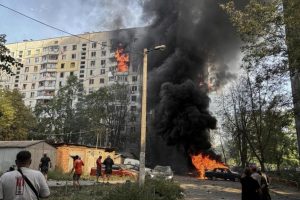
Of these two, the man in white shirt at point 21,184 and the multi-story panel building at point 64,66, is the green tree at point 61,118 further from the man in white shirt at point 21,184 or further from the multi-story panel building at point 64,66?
the man in white shirt at point 21,184

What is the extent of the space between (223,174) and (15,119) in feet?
100

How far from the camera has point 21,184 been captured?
4.25m

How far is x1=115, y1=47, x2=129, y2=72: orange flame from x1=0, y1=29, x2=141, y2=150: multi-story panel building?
1205mm

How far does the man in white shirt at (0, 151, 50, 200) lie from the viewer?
4215 mm

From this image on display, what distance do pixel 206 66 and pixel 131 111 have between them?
23421 mm

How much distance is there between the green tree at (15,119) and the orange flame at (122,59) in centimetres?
2138

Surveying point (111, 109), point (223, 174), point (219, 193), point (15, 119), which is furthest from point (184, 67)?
point (219, 193)

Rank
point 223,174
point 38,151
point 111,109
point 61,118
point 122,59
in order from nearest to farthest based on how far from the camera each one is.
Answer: point 38,151 < point 223,174 < point 61,118 < point 111,109 < point 122,59

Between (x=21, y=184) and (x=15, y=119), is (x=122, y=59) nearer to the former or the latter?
(x=15, y=119)

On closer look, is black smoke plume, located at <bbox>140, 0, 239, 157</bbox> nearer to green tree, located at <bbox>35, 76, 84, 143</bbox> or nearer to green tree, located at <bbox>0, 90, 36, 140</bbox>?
green tree, located at <bbox>35, 76, 84, 143</bbox>

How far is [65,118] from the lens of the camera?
61625 mm

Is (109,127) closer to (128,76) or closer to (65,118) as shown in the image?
(65,118)

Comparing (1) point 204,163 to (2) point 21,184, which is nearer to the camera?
(2) point 21,184

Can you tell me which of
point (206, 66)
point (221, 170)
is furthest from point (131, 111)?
point (221, 170)
